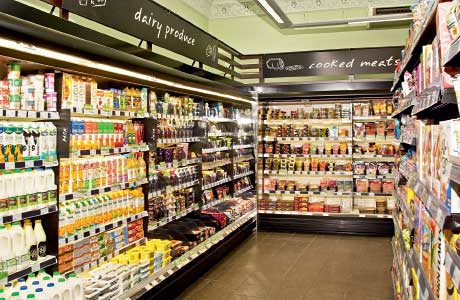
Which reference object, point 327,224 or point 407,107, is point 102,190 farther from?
point 327,224

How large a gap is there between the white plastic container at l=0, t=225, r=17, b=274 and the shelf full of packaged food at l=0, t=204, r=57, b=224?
0.41 ft

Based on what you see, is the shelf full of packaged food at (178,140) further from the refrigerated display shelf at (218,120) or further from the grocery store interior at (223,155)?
the refrigerated display shelf at (218,120)

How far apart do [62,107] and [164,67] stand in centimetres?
125

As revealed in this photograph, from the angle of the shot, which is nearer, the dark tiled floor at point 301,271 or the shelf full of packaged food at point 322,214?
the dark tiled floor at point 301,271

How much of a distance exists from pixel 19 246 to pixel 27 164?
581 mm

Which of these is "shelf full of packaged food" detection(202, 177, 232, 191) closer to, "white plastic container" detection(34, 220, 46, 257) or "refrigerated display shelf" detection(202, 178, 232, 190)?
"refrigerated display shelf" detection(202, 178, 232, 190)

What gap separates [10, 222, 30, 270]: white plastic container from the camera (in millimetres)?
3080

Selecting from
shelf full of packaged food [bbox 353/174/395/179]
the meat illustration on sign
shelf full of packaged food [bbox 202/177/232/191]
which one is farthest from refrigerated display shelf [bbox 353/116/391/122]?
shelf full of packaged food [bbox 202/177/232/191]

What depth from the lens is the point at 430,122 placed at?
104 inches

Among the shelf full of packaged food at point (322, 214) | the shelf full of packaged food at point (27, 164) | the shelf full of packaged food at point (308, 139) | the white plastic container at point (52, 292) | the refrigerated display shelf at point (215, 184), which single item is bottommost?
the shelf full of packaged food at point (322, 214)

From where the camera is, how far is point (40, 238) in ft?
11.0

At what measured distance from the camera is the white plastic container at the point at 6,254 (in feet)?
9.64

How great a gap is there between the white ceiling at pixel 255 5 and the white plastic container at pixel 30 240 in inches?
253

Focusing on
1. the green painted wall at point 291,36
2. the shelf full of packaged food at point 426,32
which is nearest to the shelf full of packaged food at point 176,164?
the shelf full of packaged food at point 426,32
